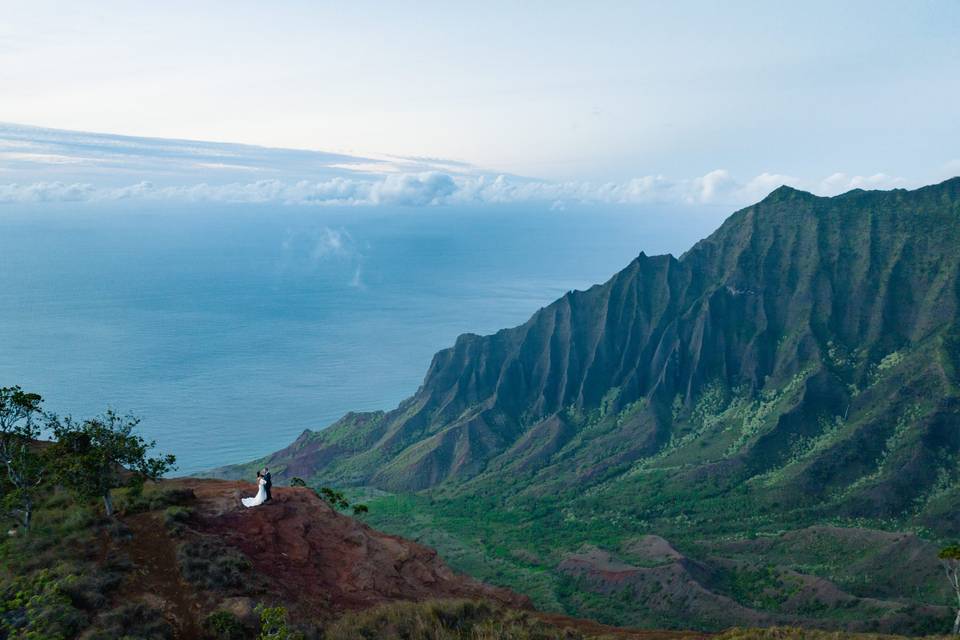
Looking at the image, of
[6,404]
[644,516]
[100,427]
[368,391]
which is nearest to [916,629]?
[644,516]

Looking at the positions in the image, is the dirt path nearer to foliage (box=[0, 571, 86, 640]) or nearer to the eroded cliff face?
foliage (box=[0, 571, 86, 640])

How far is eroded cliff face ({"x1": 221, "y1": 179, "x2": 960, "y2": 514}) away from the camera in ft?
310

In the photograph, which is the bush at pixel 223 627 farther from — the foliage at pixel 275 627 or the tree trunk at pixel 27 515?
the tree trunk at pixel 27 515

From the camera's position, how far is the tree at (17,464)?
25312mm

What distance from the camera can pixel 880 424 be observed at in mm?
89750

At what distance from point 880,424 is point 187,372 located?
6678 inches

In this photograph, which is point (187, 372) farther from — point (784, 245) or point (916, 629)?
point (916, 629)

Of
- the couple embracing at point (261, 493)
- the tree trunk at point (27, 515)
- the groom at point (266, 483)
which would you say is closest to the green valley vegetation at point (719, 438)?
the groom at point (266, 483)

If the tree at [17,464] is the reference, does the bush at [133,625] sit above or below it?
below

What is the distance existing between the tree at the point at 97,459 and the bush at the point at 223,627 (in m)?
8.07

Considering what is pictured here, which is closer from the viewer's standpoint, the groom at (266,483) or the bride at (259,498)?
the bride at (259,498)

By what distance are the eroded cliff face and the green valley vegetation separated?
36 centimetres

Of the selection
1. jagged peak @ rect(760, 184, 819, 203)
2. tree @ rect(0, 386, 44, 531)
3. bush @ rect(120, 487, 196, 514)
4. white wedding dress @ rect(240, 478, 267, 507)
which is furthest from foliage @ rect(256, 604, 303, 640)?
jagged peak @ rect(760, 184, 819, 203)

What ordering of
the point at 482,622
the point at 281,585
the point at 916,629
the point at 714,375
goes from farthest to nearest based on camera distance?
1. the point at 714,375
2. the point at 916,629
3. the point at 281,585
4. the point at 482,622
